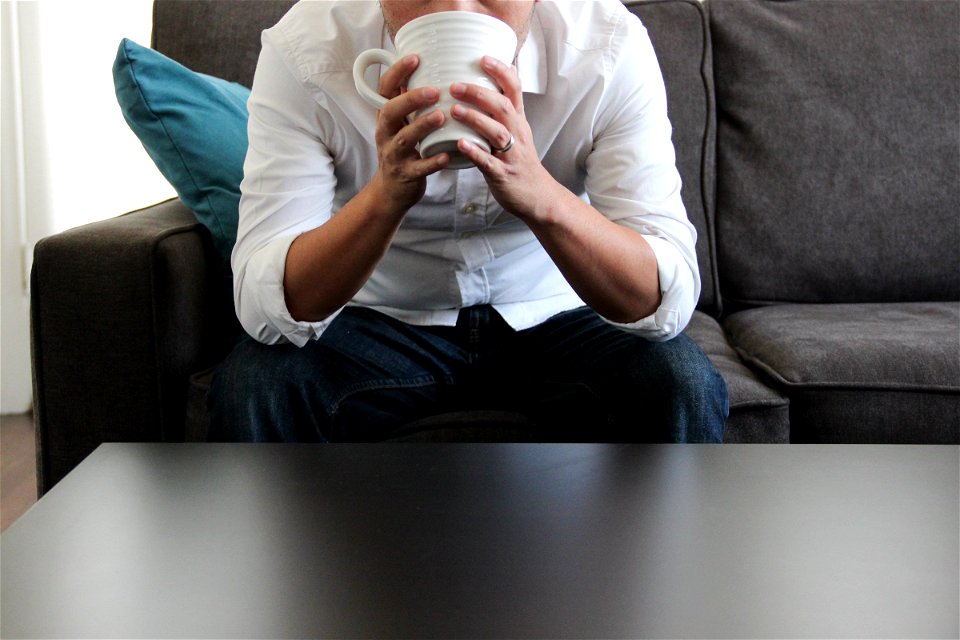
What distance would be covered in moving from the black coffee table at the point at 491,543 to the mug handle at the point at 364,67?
0.30 metres

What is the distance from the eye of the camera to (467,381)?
1.21 meters

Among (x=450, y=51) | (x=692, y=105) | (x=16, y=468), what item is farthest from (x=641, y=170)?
(x=16, y=468)

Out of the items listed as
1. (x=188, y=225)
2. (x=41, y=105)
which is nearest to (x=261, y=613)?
(x=188, y=225)

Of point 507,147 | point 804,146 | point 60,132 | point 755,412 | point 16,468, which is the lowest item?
point 16,468

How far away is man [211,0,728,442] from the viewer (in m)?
1.04

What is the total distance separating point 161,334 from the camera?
1.21m

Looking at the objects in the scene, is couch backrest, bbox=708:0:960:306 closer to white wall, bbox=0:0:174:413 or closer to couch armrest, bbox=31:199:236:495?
couch armrest, bbox=31:199:236:495

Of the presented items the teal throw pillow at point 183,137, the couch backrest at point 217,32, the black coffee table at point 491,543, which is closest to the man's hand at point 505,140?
the black coffee table at point 491,543

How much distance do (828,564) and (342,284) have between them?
1.96 feet

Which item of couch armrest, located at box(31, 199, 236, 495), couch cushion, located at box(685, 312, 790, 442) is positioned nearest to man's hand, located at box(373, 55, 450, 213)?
couch armrest, located at box(31, 199, 236, 495)

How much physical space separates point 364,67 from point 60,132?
5.68 feet

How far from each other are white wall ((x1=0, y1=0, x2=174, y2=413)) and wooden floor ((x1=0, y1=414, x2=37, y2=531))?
13cm

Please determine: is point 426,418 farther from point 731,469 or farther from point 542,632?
point 542,632

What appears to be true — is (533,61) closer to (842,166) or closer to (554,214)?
(554,214)
